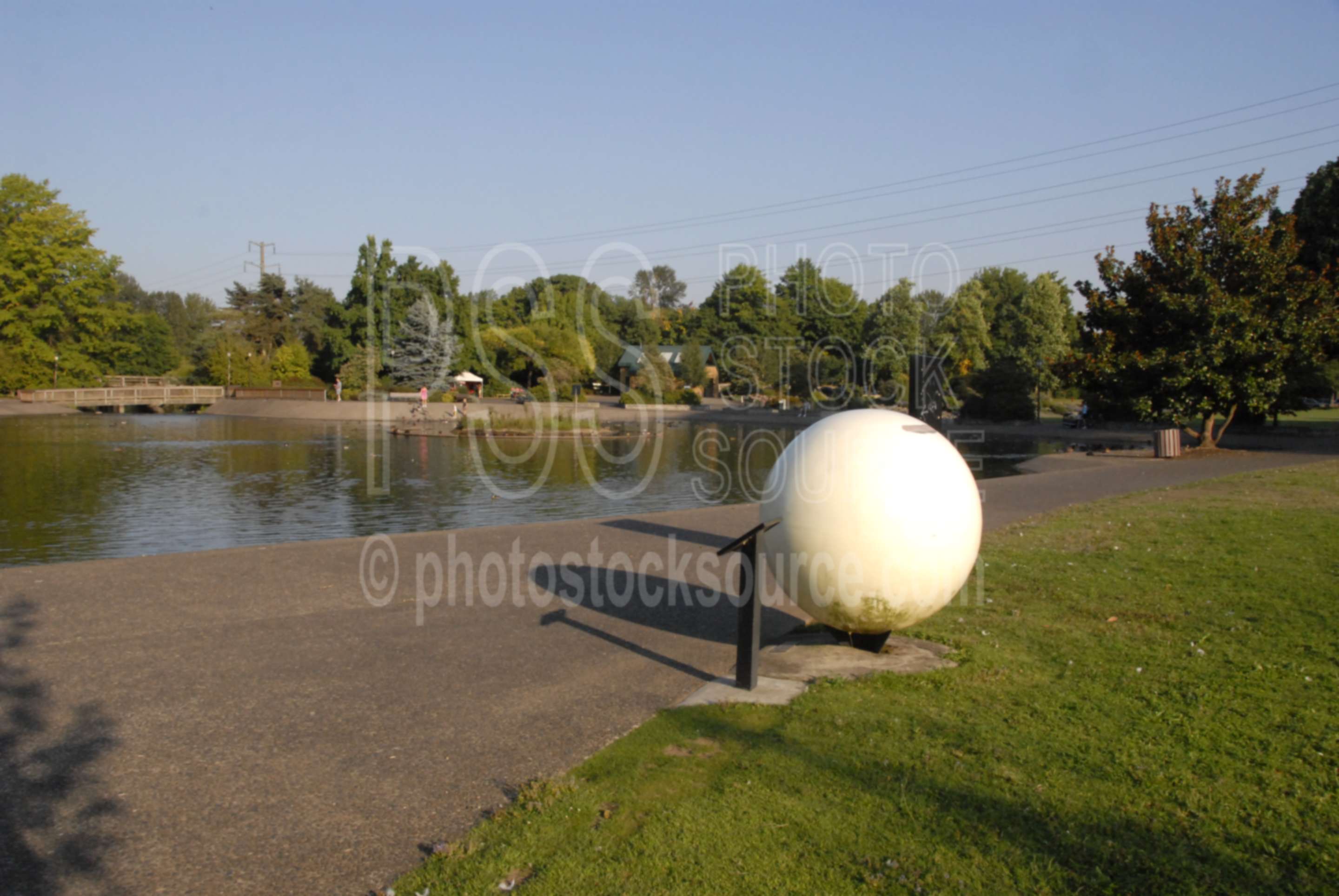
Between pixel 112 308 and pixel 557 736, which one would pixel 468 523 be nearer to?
pixel 557 736

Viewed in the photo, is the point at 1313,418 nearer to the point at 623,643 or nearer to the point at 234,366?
the point at 623,643

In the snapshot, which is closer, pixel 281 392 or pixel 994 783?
pixel 994 783

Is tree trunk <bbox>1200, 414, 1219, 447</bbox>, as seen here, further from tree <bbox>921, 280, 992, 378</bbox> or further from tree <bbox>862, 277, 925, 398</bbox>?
tree <bbox>921, 280, 992, 378</bbox>

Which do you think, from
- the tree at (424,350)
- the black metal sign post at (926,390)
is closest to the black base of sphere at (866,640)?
the black metal sign post at (926,390)

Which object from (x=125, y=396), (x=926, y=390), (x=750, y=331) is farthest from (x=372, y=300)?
(x=926, y=390)

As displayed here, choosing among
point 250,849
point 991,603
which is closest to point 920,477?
point 991,603

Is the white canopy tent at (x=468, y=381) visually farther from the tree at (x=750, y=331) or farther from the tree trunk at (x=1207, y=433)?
the tree trunk at (x=1207, y=433)

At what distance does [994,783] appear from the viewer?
5406 millimetres

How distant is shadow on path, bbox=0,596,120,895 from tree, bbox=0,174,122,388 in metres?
81.8

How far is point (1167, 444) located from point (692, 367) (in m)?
63.6

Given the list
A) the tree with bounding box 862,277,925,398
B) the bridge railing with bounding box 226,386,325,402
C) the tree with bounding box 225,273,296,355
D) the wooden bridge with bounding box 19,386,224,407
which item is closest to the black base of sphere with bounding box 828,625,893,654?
the tree with bounding box 862,277,925,398

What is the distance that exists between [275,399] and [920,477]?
2915 inches

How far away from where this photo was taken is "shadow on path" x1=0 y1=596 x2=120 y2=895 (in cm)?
461

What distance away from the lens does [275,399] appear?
73.9 meters
